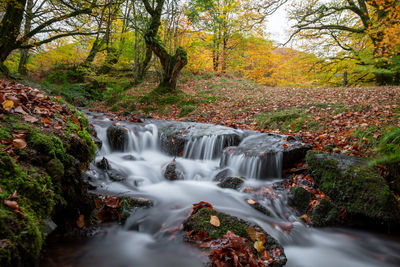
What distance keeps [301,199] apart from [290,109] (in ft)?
16.6

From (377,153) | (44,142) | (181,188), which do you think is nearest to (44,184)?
(44,142)

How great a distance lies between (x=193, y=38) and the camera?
1580 cm

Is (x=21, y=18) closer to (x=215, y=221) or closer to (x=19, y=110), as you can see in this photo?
(x=19, y=110)

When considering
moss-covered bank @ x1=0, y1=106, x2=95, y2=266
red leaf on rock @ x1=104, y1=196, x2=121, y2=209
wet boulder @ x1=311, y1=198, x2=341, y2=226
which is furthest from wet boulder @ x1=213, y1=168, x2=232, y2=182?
moss-covered bank @ x1=0, y1=106, x2=95, y2=266

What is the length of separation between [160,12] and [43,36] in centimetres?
582

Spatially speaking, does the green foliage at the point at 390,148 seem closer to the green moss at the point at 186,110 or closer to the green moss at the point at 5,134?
the green moss at the point at 5,134

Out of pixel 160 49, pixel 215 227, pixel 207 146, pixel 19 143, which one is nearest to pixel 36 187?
pixel 19 143

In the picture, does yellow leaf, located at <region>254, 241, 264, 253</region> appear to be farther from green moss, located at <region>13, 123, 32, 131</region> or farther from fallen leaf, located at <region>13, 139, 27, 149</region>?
green moss, located at <region>13, 123, 32, 131</region>

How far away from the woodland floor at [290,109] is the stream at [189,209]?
1378 millimetres

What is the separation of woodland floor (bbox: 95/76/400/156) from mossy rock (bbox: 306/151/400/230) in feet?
2.55

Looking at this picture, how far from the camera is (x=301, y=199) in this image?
142 inches

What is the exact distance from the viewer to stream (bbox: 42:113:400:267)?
228 centimetres

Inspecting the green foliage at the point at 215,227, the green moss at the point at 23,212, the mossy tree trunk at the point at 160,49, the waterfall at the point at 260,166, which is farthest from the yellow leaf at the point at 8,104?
the mossy tree trunk at the point at 160,49

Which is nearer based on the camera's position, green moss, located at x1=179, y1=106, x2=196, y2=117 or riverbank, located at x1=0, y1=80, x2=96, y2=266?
riverbank, located at x1=0, y1=80, x2=96, y2=266
